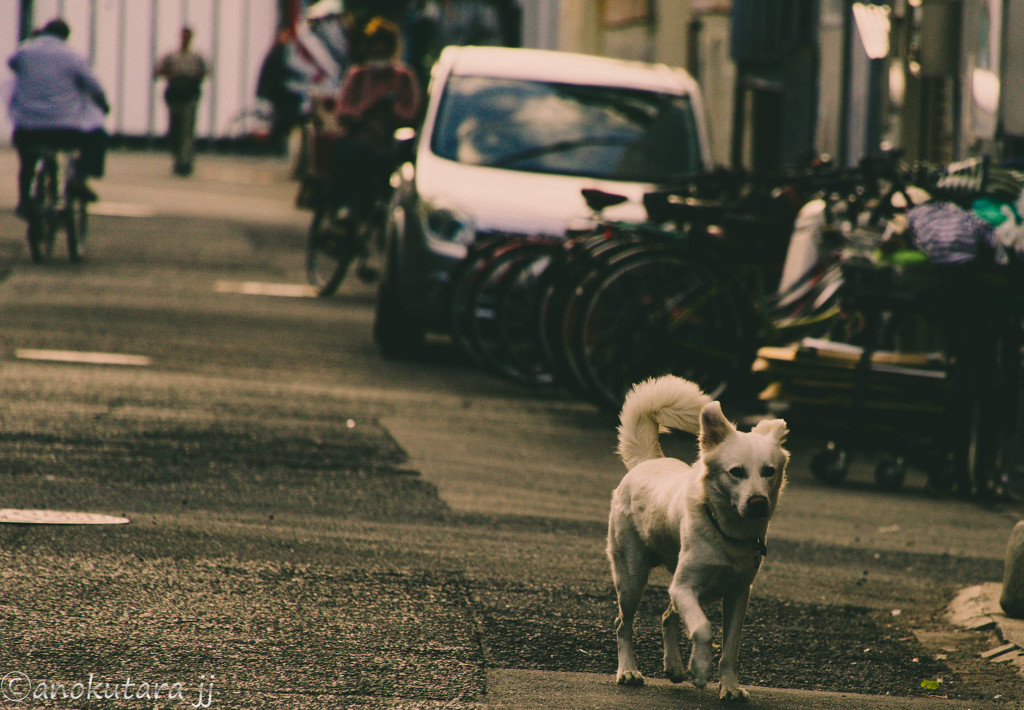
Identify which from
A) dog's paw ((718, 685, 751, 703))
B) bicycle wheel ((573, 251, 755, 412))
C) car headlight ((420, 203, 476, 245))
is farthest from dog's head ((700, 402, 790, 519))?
car headlight ((420, 203, 476, 245))

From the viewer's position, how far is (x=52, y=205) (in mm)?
15508

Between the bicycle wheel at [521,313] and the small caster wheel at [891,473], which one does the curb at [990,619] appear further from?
the bicycle wheel at [521,313]

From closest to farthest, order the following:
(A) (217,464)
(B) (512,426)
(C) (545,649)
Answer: (C) (545,649) < (A) (217,464) < (B) (512,426)

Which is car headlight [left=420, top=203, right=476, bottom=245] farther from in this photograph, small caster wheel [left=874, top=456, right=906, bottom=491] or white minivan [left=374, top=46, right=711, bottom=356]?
small caster wheel [left=874, top=456, right=906, bottom=491]

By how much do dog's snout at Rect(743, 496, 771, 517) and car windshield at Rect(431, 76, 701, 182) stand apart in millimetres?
7945

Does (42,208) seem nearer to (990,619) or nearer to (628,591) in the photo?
(990,619)

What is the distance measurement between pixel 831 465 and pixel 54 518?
4.03 m

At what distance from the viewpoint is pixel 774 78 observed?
774 inches

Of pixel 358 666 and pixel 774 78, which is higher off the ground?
pixel 774 78

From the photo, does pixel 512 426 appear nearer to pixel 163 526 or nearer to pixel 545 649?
pixel 163 526

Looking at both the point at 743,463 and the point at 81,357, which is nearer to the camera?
the point at 743,463

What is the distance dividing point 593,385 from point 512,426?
1.71ft

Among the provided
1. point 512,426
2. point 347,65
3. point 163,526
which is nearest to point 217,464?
point 163,526

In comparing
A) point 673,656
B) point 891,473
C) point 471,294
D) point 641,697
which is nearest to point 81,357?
point 471,294
